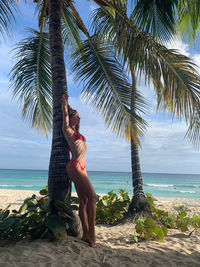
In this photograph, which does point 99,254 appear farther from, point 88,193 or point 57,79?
point 57,79

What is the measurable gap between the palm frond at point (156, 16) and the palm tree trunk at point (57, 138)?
192 cm

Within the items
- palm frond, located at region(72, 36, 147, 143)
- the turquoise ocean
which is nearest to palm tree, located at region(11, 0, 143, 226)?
palm frond, located at region(72, 36, 147, 143)

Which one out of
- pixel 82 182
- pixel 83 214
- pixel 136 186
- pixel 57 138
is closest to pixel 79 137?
pixel 57 138

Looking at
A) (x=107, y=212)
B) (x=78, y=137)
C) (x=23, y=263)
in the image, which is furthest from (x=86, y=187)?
(x=107, y=212)

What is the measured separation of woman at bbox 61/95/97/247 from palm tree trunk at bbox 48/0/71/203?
0.52ft

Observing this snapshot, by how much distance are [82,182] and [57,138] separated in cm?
85

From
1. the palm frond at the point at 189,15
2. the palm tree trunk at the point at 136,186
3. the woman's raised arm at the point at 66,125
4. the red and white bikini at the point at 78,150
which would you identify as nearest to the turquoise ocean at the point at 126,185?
the palm tree trunk at the point at 136,186

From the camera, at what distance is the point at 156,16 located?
4762mm

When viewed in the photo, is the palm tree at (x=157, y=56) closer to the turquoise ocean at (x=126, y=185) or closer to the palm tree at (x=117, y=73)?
the palm tree at (x=117, y=73)

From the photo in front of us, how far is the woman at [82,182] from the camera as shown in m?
3.23

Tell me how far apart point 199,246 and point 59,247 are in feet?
7.73

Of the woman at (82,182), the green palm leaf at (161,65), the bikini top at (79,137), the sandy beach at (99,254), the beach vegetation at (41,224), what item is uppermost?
the green palm leaf at (161,65)

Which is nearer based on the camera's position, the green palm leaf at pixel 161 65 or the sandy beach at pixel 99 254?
the sandy beach at pixel 99 254

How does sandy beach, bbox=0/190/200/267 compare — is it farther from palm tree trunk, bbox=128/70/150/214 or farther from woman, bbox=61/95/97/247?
palm tree trunk, bbox=128/70/150/214
